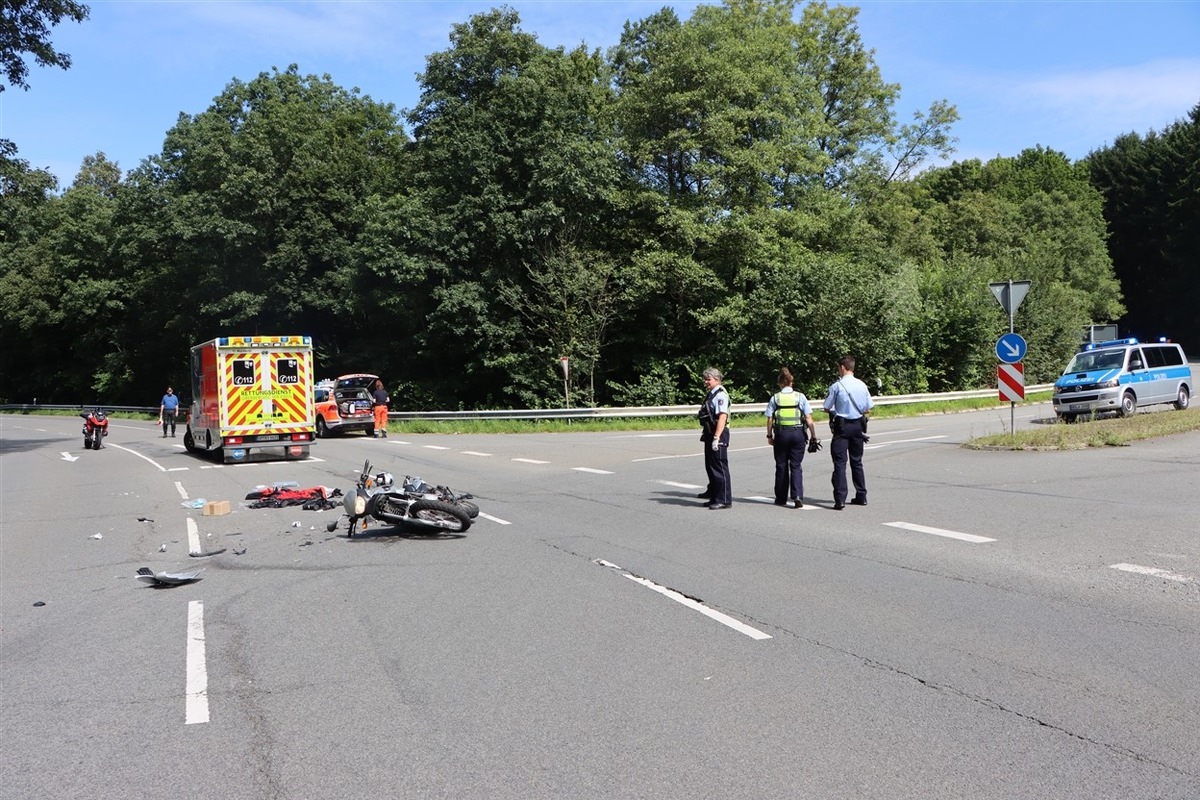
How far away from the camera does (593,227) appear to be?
3934 centimetres

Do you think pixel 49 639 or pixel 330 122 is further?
pixel 330 122

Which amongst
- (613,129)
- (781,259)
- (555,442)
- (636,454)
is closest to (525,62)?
(613,129)

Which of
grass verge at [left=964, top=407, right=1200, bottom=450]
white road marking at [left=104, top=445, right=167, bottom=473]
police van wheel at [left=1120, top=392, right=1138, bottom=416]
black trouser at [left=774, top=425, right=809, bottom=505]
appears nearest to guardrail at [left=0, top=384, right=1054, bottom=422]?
police van wheel at [left=1120, top=392, right=1138, bottom=416]

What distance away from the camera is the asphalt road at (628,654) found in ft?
13.3

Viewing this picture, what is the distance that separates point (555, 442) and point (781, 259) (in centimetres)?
1575

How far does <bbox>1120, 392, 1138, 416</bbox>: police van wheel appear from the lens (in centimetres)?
2294

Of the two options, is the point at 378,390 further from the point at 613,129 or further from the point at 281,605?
the point at 281,605

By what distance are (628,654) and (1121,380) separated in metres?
21.7

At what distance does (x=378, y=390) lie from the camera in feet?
103

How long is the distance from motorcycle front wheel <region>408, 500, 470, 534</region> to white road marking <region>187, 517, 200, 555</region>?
7.72 ft

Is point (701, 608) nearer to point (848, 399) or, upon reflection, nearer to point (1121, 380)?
point (848, 399)

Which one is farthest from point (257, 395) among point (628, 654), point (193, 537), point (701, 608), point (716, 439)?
point (628, 654)

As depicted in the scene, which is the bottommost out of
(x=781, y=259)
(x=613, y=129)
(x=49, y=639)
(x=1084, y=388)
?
(x=49, y=639)

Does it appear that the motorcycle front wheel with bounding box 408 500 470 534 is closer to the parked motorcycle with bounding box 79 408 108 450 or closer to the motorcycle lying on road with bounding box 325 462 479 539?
the motorcycle lying on road with bounding box 325 462 479 539
